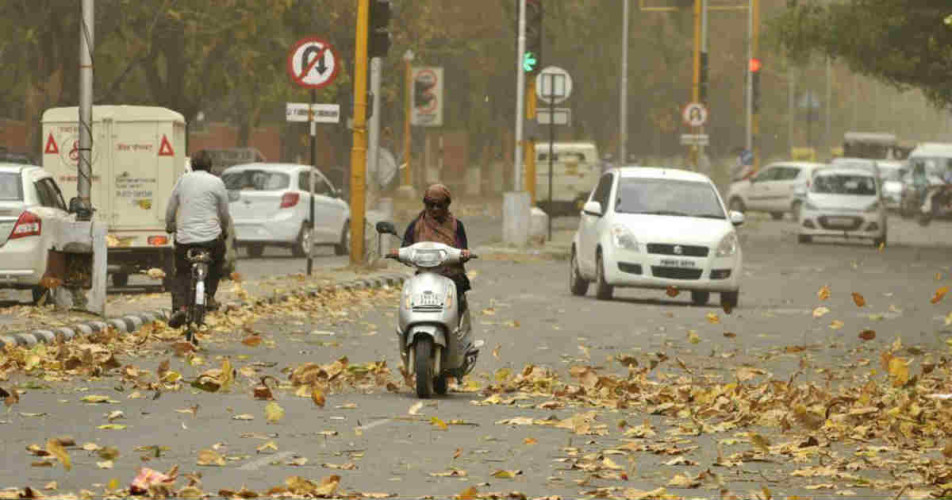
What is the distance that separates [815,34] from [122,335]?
104ft

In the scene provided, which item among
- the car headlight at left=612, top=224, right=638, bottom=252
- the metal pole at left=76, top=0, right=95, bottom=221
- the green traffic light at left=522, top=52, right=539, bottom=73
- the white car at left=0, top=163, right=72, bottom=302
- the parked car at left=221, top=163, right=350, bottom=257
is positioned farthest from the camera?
the green traffic light at left=522, top=52, right=539, bottom=73

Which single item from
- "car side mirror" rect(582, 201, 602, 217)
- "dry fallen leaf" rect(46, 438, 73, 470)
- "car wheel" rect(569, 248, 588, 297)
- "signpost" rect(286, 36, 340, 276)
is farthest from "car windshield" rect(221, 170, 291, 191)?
"dry fallen leaf" rect(46, 438, 73, 470)

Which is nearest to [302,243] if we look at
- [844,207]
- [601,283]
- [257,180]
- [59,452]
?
[257,180]

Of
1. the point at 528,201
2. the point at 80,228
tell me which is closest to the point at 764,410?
the point at 80,228

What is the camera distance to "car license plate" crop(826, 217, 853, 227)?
4809 centimetres

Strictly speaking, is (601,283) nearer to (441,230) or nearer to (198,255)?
(198,255)

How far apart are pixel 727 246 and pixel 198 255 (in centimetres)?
957

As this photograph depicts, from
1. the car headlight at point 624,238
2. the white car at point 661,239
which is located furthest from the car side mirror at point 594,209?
the car headlight at point 624,238

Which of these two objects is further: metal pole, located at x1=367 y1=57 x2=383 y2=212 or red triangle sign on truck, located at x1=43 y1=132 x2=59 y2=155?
metal pole, located at x1=367 y1=57 x2=383 y2=212

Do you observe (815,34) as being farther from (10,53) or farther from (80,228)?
(80,228)

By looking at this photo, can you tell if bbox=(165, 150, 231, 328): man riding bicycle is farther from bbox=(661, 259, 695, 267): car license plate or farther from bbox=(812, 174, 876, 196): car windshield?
bbox=(812, 174, 876, 196): car windshield

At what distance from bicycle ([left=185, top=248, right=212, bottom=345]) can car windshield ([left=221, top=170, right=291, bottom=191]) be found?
17.7 m

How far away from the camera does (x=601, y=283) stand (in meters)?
27.0

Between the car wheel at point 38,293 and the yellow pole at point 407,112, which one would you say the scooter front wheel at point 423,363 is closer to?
the car wheel at point 38,293
